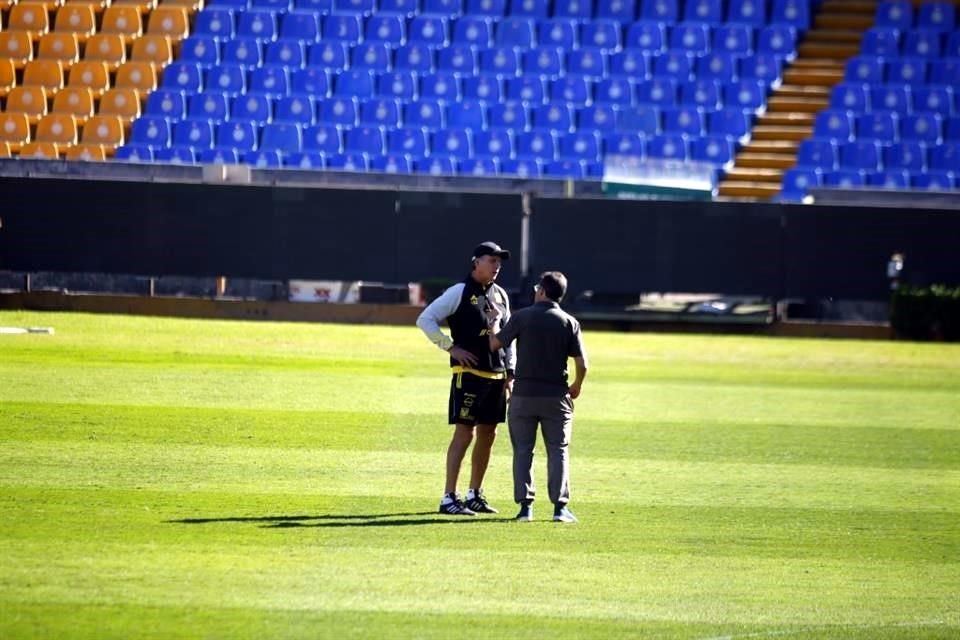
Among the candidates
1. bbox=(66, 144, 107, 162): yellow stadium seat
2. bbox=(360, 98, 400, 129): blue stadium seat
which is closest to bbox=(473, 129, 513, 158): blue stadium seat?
bbox=(360, 98, 400, 129): blue stadium seat

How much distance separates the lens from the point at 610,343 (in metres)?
28.8

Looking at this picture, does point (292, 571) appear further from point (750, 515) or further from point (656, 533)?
point (750, 515)

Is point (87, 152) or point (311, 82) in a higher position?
point (311, 82)

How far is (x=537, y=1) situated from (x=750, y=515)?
28.7 m

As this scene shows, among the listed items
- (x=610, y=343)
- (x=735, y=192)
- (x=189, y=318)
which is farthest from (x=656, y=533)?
(x=735, y=192)

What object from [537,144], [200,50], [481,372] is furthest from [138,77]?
[481,372]

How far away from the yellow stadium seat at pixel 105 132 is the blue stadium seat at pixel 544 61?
29.6ft

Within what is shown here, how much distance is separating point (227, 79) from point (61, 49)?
13.4 ft

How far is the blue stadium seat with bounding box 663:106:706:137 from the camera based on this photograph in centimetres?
3647

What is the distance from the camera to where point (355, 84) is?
122 ft

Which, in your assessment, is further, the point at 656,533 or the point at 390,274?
the point at 390,274

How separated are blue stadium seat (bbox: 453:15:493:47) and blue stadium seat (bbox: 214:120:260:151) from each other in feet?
17.5

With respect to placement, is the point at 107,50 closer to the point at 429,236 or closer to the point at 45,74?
the point at 45,74

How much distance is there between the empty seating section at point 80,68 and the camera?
36.2 metres
